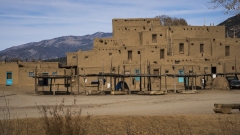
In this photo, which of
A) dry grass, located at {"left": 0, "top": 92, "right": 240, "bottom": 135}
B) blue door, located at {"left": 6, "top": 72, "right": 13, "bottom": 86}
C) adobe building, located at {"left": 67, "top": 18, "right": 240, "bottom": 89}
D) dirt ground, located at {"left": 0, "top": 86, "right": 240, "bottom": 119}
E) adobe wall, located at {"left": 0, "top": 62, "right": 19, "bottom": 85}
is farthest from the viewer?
blue door, located at {"left": 6, "top": 72, "right": 13, "bottom": 86}

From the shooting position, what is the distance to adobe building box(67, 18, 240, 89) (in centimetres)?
3950

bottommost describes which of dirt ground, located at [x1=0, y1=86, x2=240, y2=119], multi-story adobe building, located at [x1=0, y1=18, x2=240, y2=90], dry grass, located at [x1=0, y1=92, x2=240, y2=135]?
dirt ground, located at [x1=0, y1=86, x2=240, y2=119]

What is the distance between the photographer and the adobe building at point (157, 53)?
130ft

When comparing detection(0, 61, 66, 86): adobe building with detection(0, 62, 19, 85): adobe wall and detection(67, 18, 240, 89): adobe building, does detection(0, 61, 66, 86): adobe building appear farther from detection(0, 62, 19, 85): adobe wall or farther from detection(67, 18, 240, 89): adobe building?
detection(67, 18, 240, 89): adobe building

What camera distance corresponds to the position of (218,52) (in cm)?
4247

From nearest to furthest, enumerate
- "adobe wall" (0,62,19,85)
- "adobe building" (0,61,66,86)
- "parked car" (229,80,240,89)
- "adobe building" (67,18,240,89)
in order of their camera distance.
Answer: "parked car" (229,80,240,89), "adobe building" (67,18,240,89), "adobe building" (0,61,66,86), "adobe wall" (0,62,19,85)

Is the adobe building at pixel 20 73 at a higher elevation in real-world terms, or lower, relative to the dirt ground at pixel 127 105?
higher

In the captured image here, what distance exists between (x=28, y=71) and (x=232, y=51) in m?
24.0

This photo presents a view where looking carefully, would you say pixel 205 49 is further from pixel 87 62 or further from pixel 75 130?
pixel 75 130

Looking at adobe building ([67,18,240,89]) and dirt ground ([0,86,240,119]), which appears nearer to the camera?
dirt ground ([0,86,240,119])

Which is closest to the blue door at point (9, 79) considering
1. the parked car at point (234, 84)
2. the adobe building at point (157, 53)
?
the adobe building at point (157, 53)

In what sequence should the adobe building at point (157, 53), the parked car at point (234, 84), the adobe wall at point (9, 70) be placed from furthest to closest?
the adobe wall at point (9, 70), the adobe building at point (157, 53), the parked car at point (234, 84)

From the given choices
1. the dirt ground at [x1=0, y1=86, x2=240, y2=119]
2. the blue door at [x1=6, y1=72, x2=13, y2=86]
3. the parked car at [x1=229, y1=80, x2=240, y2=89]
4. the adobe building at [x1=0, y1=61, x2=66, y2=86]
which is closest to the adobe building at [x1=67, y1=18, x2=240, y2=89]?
the parked car at [x1=229, y1=80, x2=240, y2=89]

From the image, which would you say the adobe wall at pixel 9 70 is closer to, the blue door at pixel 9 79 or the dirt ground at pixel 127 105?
the blue door at pixel 9 79
